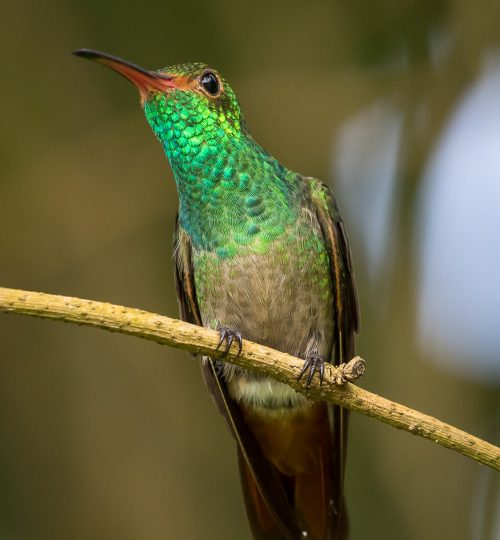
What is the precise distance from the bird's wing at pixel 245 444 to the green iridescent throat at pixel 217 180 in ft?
0.61

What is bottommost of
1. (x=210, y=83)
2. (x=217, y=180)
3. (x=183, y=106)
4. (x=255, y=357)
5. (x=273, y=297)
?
(x=255, y=357)

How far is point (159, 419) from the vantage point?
4656 millimetres

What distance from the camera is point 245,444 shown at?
335cm

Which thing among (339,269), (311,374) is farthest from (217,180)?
(311,374)

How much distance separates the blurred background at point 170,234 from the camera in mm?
4449

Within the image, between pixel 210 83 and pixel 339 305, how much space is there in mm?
947

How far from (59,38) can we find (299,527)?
9.75ft

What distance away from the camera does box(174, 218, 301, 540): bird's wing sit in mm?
3289

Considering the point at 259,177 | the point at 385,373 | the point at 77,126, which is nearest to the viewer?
the point at 259,177

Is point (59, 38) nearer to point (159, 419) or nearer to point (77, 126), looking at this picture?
point (77, 126)

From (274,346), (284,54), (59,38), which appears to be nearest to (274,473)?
(274,346)

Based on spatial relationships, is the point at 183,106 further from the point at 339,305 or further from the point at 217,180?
the point at 339,305

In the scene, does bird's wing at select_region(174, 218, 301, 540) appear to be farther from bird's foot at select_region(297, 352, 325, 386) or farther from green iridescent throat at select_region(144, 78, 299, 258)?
bird's foot at select_region(297, 352, 325, 386)

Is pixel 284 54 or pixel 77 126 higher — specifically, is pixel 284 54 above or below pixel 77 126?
above
